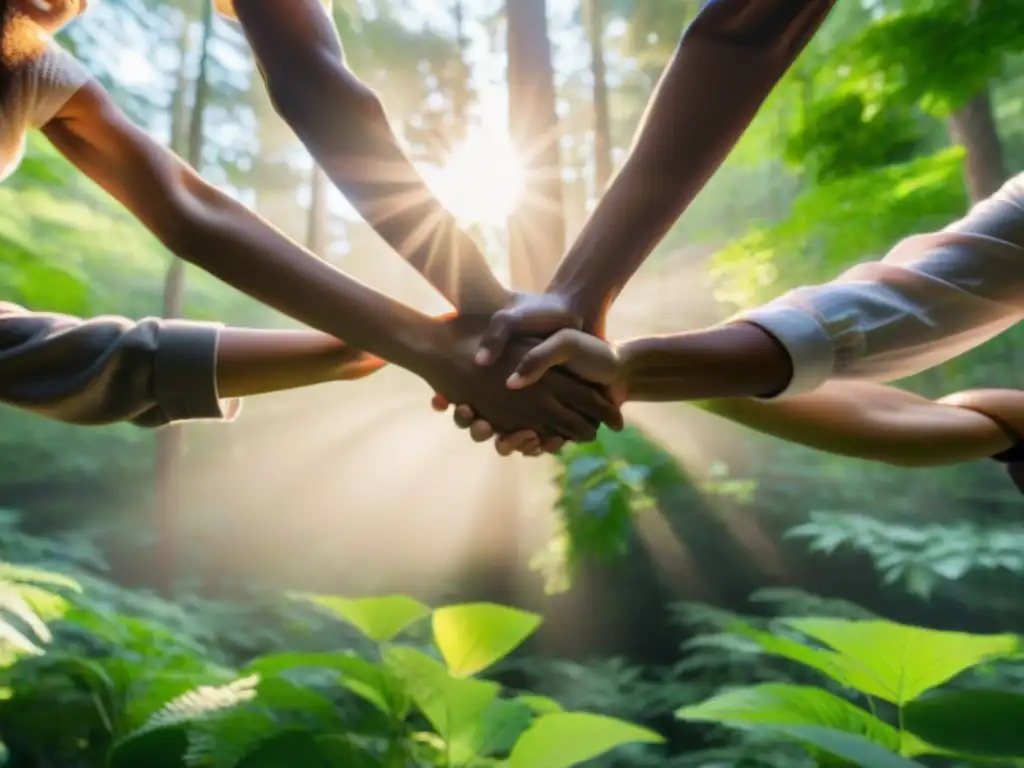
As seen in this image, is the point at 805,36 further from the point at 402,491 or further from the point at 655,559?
the point at 402,491

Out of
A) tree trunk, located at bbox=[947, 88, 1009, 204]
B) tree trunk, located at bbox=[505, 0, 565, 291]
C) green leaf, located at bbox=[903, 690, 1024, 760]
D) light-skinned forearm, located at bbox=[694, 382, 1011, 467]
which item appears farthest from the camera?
tree trunk, located at bbox=[947, 88, 1009, 204]

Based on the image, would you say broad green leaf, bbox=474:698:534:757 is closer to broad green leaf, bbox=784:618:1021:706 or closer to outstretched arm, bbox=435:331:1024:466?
broad green leaf, bbox=784:618:1021:706

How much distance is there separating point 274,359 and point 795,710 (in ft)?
2.58

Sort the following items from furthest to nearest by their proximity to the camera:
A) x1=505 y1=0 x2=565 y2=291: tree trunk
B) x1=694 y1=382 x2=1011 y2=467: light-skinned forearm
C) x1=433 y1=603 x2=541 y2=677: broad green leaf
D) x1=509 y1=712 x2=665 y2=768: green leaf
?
x1=505 y1=0 x2=565 y2=291: tree trunk < x1=433 y1=603 x2=541 y2=677: broad green leaf < x1=509 y1=712 x2=665 y2=768: green leaf < x1=694 y1=382 x2=1011 y2=467: light-skinned forearm

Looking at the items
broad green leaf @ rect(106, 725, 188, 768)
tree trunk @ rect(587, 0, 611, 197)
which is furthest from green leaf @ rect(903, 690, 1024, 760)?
tree trunk @ rect(587, 0, 611, 197)

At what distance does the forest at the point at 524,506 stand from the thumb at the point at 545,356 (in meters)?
0.29

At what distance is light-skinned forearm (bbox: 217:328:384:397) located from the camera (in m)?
0.65

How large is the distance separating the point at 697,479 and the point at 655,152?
2383 millimetres

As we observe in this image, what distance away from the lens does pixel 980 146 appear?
5.62 feet

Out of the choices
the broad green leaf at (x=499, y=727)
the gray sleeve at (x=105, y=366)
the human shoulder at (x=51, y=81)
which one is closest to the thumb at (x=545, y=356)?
the gray sleeve at (x=105, y=366)

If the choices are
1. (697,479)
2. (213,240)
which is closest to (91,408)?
(213,240)

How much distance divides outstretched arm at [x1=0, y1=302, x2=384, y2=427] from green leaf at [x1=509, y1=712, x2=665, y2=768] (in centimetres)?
61

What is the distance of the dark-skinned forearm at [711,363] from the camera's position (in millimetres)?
579

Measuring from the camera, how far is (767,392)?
1.98 ft
